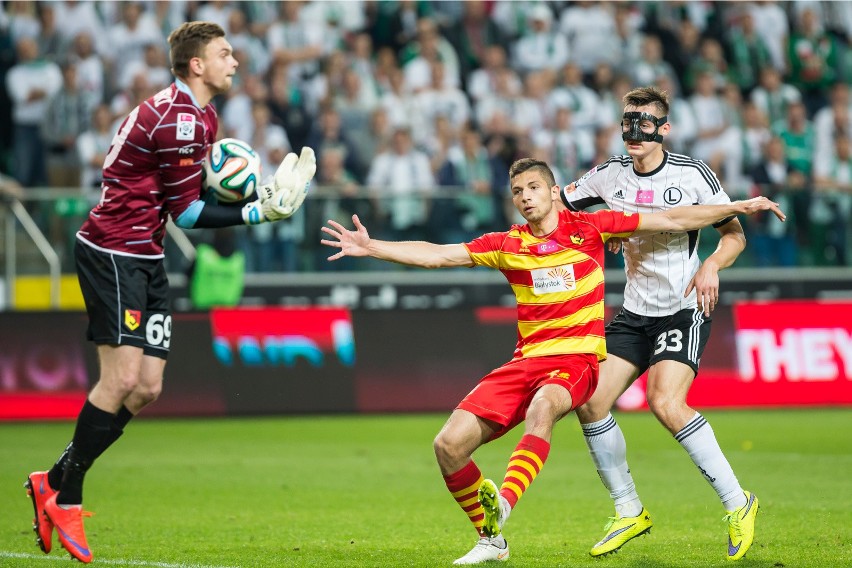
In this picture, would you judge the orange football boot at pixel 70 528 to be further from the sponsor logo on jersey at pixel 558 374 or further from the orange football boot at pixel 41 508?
the sponsor logo on jersey at pixel 558 374

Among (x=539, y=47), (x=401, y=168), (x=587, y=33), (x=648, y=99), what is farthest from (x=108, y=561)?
(x=587, y=33)

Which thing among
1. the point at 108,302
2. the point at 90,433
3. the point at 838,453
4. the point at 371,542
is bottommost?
the point at 838,453

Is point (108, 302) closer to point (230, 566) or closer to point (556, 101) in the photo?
point (230, 566)

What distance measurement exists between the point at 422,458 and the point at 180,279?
4.70 m

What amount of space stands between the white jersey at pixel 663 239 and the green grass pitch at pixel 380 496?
1.36m

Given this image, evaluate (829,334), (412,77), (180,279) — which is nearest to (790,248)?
(829,334)

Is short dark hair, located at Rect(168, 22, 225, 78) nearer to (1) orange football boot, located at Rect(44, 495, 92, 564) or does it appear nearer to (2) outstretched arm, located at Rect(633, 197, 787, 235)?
(1) orange football boot, located at Rect(44, 495, 92, 564)

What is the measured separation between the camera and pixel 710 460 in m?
6.93

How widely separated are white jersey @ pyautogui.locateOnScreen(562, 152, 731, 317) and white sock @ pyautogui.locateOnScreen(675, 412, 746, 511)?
71cm

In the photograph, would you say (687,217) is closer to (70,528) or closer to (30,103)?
(70,528)

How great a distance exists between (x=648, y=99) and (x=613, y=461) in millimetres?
2016

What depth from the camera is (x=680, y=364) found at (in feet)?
23.2

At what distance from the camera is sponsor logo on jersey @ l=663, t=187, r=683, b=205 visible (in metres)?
7.30

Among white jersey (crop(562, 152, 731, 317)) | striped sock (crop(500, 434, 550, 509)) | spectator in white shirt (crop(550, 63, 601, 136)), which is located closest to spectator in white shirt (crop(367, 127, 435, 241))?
spectator in white shirt (crop(550, 63, 601, 136))
